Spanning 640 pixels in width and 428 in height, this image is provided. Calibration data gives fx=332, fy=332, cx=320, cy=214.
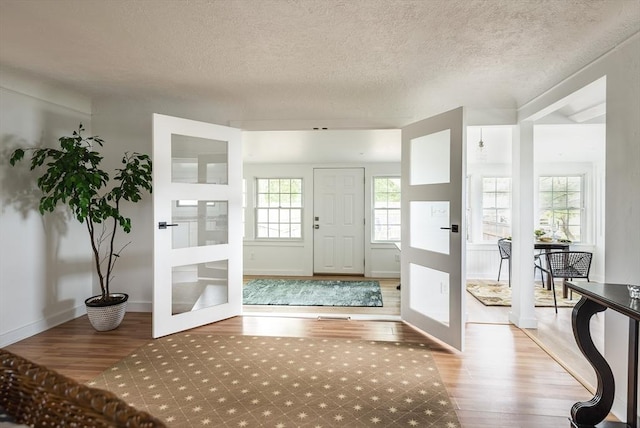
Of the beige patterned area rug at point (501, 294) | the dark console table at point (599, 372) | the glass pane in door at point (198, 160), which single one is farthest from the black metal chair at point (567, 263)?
the glass pane in door at point (198, 160)

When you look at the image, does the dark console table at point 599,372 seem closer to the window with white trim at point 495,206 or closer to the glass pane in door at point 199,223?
the glass pane in door at point 199,223

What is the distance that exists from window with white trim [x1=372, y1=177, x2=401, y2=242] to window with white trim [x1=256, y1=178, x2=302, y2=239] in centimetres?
152

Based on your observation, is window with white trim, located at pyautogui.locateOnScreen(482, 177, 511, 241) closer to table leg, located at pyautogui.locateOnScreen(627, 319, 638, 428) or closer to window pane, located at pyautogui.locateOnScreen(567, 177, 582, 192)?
window pane, located at pyautogui.locateOnScreen(567, 177, 582, 192)

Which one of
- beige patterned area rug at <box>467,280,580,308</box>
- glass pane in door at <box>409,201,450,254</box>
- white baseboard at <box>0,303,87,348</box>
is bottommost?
beige patterned area rug at <box>467,280,580,308</box>

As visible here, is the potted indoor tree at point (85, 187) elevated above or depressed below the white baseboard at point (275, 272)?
above

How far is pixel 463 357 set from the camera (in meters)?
2.78

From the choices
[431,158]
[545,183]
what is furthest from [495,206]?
[431,158]

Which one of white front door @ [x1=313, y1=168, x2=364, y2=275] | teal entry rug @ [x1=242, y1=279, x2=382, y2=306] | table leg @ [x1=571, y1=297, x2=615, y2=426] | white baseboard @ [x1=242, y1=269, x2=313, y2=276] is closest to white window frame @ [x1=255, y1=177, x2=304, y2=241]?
white front door @ [x1=313, y1=168, x2=364, y2=275]

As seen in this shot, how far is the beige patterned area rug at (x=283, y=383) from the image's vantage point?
6.41ft

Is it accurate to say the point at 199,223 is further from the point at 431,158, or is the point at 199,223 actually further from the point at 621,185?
the point at 621,185

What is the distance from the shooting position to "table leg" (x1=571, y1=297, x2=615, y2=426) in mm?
1718

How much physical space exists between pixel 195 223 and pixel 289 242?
11.1ft

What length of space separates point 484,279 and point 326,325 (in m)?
3.96

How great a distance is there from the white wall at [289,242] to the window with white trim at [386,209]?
144mm
